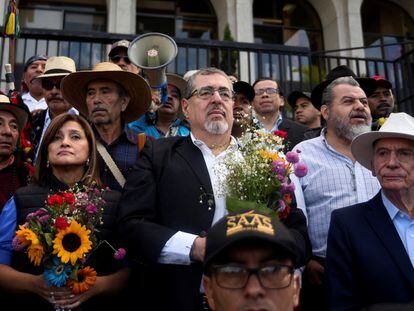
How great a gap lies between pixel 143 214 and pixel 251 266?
1.31m

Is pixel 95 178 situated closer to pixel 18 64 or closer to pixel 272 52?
pixel 272 52

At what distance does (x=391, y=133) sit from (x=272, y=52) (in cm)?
728

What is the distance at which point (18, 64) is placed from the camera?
11836 mm

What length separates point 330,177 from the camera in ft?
13.1

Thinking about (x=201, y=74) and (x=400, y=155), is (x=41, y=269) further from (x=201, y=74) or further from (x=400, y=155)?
(x=400, y=155)

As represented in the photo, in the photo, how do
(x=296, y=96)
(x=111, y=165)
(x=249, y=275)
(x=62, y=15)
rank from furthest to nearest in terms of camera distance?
(x=62, y=15) → (x=296, y=96) → (x=111, y=165) → (x=249, y=275)

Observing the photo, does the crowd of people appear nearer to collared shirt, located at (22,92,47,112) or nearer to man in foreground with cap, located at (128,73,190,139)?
man in foreground with cap, located at (128,73,190,139)

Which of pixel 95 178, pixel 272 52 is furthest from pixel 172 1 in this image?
pixel 95 178

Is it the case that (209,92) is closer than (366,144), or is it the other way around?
(366,144)

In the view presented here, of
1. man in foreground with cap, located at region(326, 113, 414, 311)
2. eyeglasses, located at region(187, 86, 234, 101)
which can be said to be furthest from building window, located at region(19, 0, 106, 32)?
man in foreground with cap, located at region(326, 113, 414, 311)

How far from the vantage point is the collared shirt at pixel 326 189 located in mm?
3887

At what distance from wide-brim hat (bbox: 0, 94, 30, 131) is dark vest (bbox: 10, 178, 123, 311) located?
133cm

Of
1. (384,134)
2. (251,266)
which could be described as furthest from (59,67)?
(251,266)

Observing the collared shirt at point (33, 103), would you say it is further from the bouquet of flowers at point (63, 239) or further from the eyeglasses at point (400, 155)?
the eyeglasses at point (400, 155)
